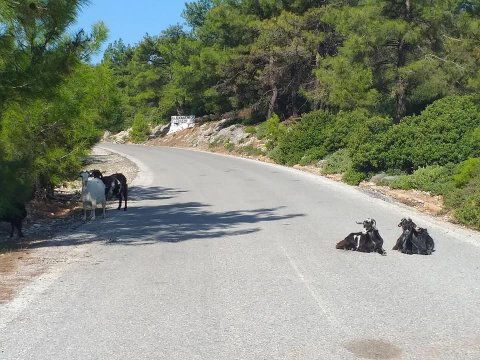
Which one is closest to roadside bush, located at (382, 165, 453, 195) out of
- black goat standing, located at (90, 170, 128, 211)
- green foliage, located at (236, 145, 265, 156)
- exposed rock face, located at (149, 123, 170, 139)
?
black goat standing, located at (90, 170, 128, 211)

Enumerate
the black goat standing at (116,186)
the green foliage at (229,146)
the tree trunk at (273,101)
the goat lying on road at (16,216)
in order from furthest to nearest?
the green foliage at (229,146) < the tree trunk at (273,101) < the black goat standing at (116,186) < the goat lying on road at (16,216)

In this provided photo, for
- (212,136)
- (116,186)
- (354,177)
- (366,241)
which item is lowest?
(366,241)

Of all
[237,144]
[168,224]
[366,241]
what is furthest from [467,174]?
[237,144]

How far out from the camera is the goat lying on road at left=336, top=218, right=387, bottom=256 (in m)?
10.3

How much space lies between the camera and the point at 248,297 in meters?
7.48

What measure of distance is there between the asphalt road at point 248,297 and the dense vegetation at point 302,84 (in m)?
3.16

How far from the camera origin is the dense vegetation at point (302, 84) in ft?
35.3

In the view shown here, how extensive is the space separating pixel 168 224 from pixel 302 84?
113ft

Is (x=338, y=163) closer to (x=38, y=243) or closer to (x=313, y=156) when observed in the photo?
(x=313, y=156)

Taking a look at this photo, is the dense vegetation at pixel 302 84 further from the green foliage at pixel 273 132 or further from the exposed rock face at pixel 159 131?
the exposed rock face at pixel 159 131

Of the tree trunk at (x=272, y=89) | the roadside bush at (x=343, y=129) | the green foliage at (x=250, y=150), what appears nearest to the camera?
the roadside bush at (x=343, y=129)

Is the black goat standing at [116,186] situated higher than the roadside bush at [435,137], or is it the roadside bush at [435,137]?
the roadside bush at [435,137]

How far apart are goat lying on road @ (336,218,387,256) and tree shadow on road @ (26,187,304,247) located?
8.43 feet

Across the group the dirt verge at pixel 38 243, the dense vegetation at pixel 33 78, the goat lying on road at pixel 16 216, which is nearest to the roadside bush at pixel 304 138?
the dirt verge at pixel 38 243
